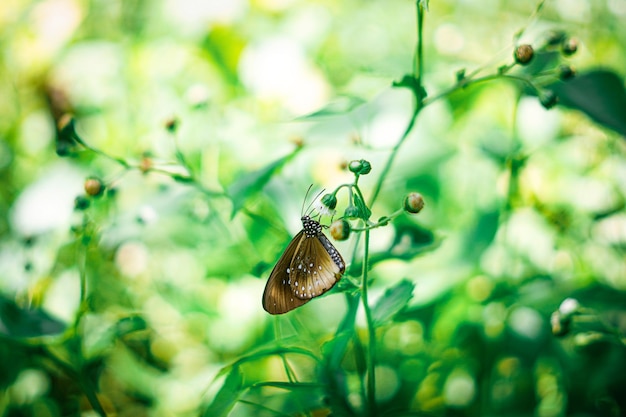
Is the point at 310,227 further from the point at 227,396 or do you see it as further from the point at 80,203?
the point at 80,203

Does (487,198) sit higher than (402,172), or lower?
lower

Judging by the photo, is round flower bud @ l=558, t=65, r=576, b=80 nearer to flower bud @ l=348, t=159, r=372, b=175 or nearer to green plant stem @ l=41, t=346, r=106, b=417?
A: flower bud @ l=348, t=159, r=372, b=175

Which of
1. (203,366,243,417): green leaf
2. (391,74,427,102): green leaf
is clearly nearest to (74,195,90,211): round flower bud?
(203,366,243,417): green leaf

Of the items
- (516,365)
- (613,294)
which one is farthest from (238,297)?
(613,294)

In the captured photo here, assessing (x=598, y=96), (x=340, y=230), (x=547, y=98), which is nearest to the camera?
(x=340, y=230)

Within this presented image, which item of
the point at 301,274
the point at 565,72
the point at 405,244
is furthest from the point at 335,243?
the point at 565,72

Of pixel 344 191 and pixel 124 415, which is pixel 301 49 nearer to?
pixel 344 191
